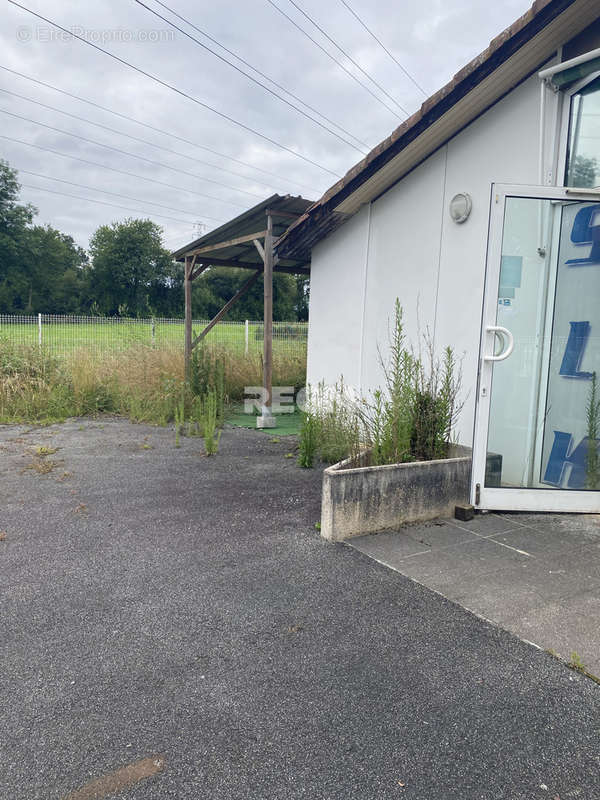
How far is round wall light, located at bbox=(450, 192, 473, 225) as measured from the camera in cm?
489

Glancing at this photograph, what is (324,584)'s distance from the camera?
9.96ft

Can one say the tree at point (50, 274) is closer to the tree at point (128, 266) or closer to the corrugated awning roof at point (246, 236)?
the tree at point (128, 266)

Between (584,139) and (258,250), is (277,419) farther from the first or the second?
(584,139)

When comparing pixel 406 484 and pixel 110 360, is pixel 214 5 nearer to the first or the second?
pixel 110 360

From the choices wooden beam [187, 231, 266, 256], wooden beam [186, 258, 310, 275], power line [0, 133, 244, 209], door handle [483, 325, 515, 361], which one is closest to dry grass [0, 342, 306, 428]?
wooden beam [186, 258, 310, 275]

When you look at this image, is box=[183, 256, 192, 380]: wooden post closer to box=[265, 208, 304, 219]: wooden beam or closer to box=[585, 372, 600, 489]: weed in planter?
box=[265, 208, 304, 219]: wooden beam

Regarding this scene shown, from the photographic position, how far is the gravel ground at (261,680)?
1.68 m

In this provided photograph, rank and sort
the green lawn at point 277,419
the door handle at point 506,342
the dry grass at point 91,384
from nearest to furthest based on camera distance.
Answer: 1. the door handle at point 506,342
2. the green lawn at point 277,419
3. the dry grass at point 91,384

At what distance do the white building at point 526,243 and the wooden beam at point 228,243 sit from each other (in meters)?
3.36

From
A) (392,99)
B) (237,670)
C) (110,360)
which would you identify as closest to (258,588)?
(237,670)

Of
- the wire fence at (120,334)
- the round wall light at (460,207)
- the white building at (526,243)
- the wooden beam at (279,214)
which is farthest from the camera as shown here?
the wire fence at (120,334)

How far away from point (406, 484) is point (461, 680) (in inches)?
70.4

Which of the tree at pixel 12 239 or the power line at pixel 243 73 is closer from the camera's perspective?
the power line at pixel 243 73

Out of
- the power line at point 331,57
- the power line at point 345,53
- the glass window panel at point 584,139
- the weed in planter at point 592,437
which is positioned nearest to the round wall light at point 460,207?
the glass window panel at point 584,139
